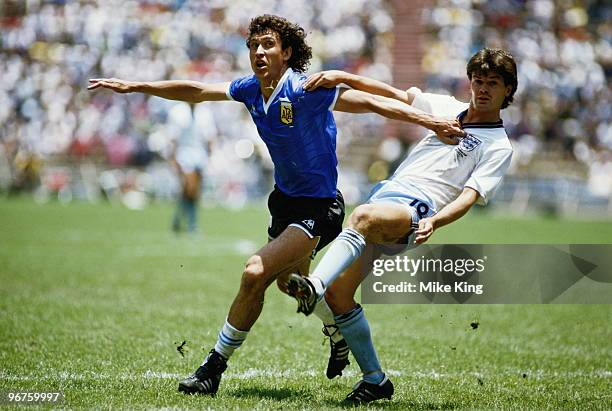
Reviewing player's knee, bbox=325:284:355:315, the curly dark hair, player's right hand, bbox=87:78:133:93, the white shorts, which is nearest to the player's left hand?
the white shorts

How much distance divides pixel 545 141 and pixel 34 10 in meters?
18.5

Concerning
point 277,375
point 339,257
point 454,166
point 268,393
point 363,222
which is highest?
point 454,166

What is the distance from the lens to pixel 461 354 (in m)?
7.59

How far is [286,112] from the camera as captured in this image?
5621mm

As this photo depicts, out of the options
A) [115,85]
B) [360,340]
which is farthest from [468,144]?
[115,85]

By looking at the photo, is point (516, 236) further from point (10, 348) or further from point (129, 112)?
point (129, 112)

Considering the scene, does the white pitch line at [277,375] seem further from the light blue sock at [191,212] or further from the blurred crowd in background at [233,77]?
the blurred crowd in background at [233,77]

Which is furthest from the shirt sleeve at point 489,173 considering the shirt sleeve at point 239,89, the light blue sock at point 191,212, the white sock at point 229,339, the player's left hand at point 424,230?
the light blue sock at point 191,212

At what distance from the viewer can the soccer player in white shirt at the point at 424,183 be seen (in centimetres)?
542

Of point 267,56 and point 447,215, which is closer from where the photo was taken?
point 447,215

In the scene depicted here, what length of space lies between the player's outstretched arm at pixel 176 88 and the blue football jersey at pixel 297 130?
0.12 metres

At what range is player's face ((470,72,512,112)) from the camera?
5.66 m

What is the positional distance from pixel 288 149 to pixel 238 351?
7.90ft

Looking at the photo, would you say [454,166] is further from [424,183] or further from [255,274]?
[255,274]
